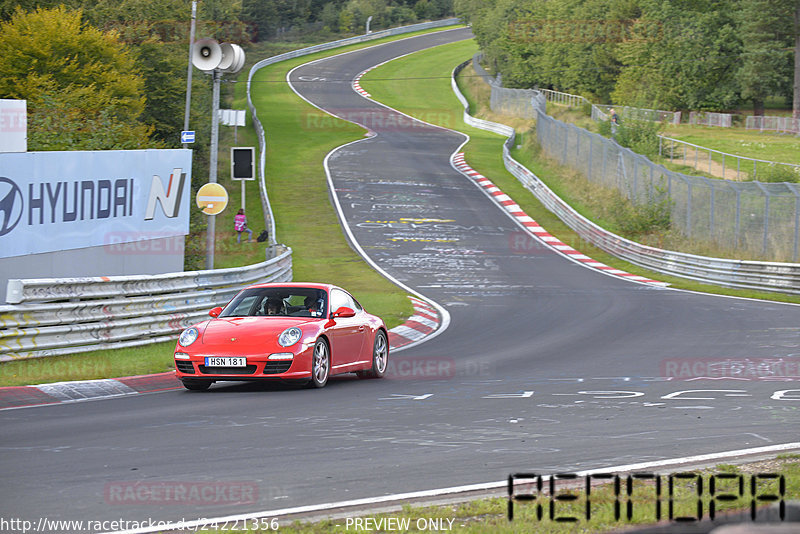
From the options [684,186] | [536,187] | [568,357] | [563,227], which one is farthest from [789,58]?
[568,357]

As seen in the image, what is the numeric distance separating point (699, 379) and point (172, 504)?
28.6 ft

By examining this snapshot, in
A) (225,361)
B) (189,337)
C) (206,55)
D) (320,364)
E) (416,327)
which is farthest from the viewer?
(416,327)

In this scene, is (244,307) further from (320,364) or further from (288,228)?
(288,228)

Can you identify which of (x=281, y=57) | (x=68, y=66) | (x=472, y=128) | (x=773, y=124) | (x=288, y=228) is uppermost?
(x=281, y=57)

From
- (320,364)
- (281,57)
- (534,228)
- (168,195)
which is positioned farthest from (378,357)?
(281,57)

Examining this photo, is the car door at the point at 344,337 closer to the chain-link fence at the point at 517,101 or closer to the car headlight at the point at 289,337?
the car headlight at the point at 289,337

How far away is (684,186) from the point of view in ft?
110

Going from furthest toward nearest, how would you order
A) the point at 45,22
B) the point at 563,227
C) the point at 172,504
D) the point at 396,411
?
the point at 563,227 < the point at 45,22 < the point at 396,411 < the point at 172,504

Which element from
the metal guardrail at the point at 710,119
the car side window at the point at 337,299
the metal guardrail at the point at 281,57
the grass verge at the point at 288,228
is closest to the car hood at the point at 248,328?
the car side window at the point at 337,299

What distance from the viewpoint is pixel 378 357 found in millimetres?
13914

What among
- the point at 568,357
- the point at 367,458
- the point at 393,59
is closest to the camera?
the point at 367,458

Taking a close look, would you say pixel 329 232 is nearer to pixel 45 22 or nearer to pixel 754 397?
pixel 45 22

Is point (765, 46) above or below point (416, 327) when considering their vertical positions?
above

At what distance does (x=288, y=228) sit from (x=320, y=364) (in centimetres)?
2749
